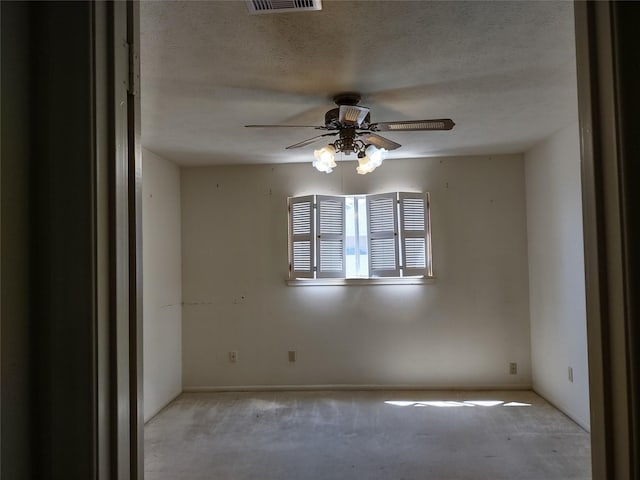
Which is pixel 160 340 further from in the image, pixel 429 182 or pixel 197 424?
pixel 429 182

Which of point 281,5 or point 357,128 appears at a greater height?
point 281,5

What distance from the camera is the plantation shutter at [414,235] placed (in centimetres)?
439

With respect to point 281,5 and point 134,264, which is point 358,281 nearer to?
point 281,5

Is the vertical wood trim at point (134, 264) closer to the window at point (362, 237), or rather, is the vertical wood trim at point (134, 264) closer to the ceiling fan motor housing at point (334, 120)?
the ceiling fan motor housing at point (334, 120)

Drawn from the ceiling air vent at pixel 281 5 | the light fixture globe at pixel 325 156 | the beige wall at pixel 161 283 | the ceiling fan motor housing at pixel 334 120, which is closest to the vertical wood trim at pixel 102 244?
the ceiling air vent at pixel 281 5

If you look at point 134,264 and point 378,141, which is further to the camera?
point 378,141

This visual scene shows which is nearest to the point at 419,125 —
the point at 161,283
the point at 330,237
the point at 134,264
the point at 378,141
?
the point at 378,141

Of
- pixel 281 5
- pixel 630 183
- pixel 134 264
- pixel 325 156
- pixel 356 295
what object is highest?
pixel 281 5

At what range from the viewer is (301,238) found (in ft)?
14.8

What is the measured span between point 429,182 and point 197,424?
11.3 ft

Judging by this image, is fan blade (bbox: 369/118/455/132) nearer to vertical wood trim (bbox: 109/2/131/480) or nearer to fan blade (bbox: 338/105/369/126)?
fan blade (bbox: 338/105/369/126)

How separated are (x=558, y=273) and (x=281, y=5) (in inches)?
135

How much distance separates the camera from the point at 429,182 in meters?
4.51

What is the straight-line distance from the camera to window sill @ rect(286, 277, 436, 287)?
4453 millimetres
